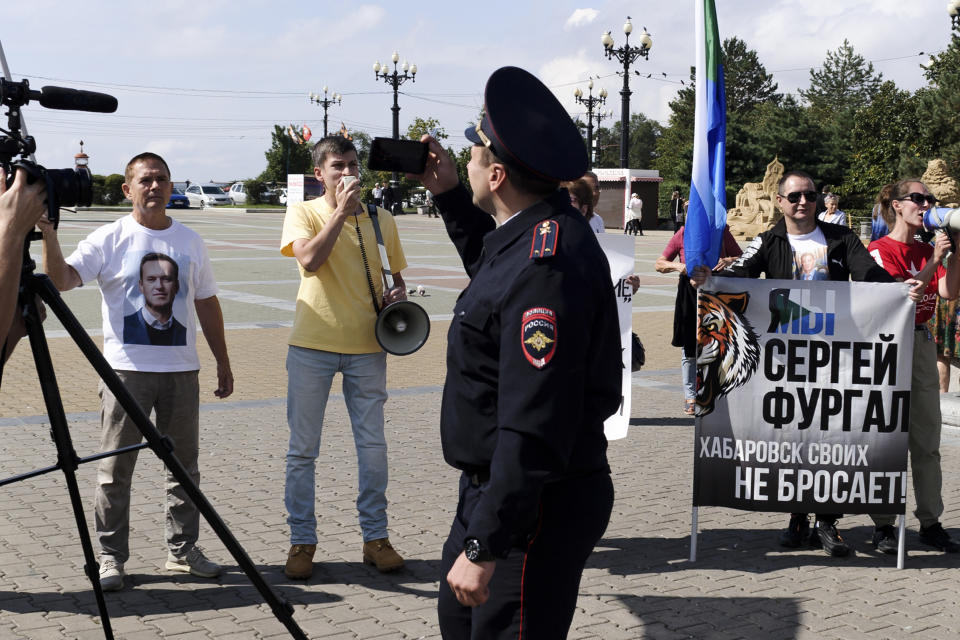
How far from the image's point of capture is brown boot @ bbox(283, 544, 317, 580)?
4.62 metres

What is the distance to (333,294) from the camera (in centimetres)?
475

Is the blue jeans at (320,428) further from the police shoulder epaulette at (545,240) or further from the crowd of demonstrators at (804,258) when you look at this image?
the police shoulder epaulette at (545,240)

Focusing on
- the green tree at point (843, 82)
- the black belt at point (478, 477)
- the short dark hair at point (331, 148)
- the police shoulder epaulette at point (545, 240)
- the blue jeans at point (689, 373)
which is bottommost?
the blue jeans at point (689, 373)

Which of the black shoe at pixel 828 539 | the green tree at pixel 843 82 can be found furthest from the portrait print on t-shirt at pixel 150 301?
the green tree at pixel 843 82

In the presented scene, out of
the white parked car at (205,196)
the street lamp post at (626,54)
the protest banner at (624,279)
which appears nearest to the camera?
the protest banner at (624,279)

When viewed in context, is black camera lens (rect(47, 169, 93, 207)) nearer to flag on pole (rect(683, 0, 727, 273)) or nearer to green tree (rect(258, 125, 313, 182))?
flag on pole (rect(683, 0, 727, 273))

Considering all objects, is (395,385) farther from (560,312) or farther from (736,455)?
(560,312)

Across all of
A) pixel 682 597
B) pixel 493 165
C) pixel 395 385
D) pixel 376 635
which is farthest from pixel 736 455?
pixel 395 385

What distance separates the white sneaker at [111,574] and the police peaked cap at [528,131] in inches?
115

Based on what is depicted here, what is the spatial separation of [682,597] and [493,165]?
2.76 meters

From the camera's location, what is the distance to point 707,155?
17.3 ft

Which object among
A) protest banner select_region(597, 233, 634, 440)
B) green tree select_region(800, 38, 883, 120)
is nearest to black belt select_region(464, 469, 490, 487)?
protest banner select_region(597, 233, 634, 440)

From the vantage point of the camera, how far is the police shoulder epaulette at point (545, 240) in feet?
7.53

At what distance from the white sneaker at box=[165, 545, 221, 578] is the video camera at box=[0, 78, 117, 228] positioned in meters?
2.30
